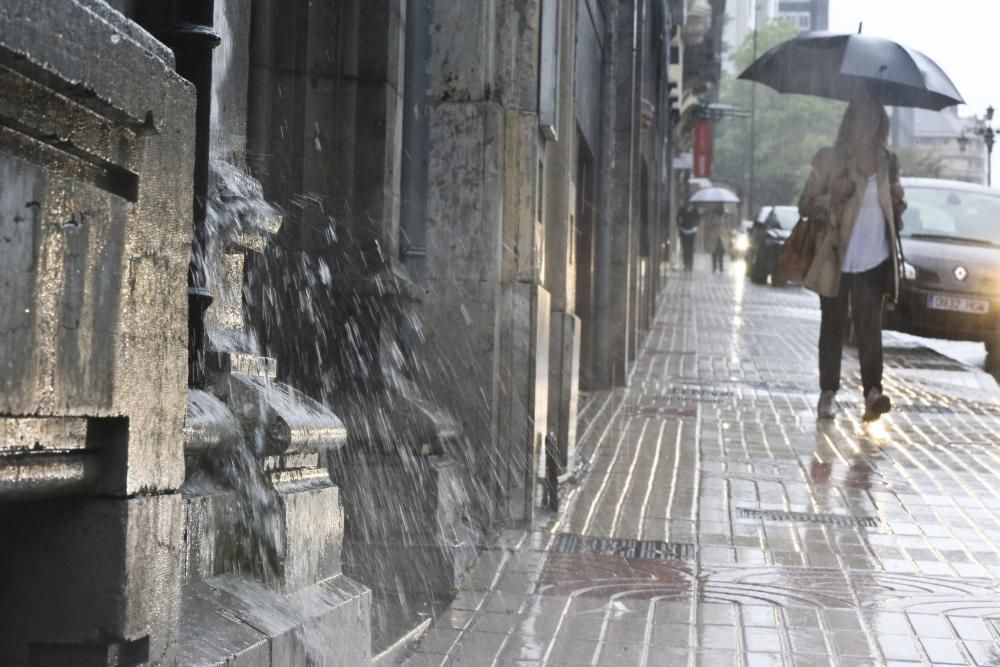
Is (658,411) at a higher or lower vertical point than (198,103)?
lower

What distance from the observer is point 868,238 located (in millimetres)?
11234

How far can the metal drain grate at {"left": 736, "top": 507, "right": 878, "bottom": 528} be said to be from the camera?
7.45 meters

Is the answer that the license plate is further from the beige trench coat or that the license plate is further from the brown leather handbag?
the brown leather handbag

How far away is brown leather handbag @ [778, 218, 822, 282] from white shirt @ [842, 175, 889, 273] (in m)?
0.27

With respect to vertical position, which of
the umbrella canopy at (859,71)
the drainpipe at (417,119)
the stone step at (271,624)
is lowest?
the stone step at (271,624)

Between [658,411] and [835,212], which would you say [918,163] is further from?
[835,212]

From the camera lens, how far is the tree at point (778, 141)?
358 ft

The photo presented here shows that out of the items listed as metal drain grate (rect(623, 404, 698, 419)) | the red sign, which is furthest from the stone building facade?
the red sign

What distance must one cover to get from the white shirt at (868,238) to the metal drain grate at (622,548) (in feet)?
16.3

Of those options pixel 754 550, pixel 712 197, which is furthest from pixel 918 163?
pixel 754 550

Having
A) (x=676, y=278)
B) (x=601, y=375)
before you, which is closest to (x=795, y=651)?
(x=601, y=375)

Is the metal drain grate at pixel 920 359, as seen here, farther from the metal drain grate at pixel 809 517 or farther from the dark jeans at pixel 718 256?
the dark jeans at pixel 718 256

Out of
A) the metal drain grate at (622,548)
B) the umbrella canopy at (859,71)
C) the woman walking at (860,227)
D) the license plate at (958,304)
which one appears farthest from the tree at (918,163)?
the metal drain grate at (622,548)

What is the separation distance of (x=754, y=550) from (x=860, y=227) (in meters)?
5.06
